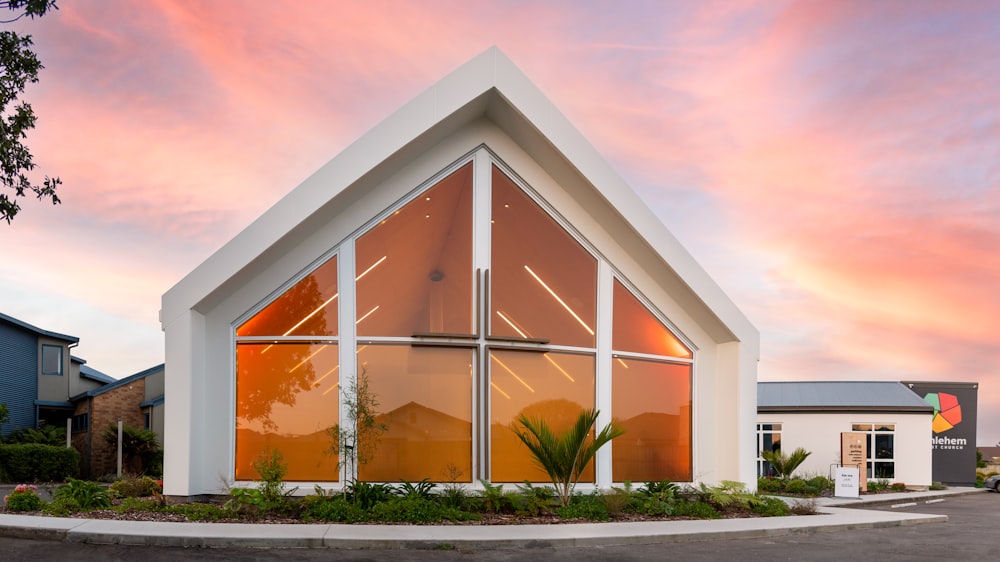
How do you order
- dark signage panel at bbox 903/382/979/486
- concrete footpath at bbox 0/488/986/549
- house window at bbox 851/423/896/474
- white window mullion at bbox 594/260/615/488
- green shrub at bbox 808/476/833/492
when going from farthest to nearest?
dark signage panel at bbox 903/382/979/486, house window at bbox 851/423/896/474, green shrub at bbox 808/476/833/492, white window mullion at bbox 594/260/615/488, concrete footpath at bbox 0/488/986/549

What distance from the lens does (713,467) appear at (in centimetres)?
1730

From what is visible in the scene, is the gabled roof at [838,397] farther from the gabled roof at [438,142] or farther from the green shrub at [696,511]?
the green shrub at [696,511]

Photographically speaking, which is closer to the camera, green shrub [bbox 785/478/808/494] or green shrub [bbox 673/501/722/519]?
green shrub [bbox 673/501/722/519]

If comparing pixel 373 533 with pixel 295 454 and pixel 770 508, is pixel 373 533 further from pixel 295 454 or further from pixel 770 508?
pixel 770 508

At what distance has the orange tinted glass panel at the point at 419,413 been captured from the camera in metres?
14.3

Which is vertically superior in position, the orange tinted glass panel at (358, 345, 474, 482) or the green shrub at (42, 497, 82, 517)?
the orange tinted glass panel at (358, 345, 474, 482)

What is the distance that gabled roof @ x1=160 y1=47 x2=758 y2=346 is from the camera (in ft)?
45.7

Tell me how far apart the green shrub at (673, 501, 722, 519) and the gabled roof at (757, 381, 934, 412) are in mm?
19139

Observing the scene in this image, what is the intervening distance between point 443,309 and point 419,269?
2.78 feet

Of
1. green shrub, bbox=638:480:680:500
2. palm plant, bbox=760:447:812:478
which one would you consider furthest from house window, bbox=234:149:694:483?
palm plant, bbox=760:447:812:478

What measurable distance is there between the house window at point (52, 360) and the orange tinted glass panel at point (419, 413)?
90.8 ft

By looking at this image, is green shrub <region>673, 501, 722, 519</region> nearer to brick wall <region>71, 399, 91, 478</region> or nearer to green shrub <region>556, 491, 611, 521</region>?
green shrub <region>556, 491, 611, 521</region>

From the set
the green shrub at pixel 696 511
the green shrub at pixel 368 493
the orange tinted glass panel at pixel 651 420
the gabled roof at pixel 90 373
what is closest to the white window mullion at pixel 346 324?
the green shrub at pixel 368 493

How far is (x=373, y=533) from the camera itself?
10961mm
